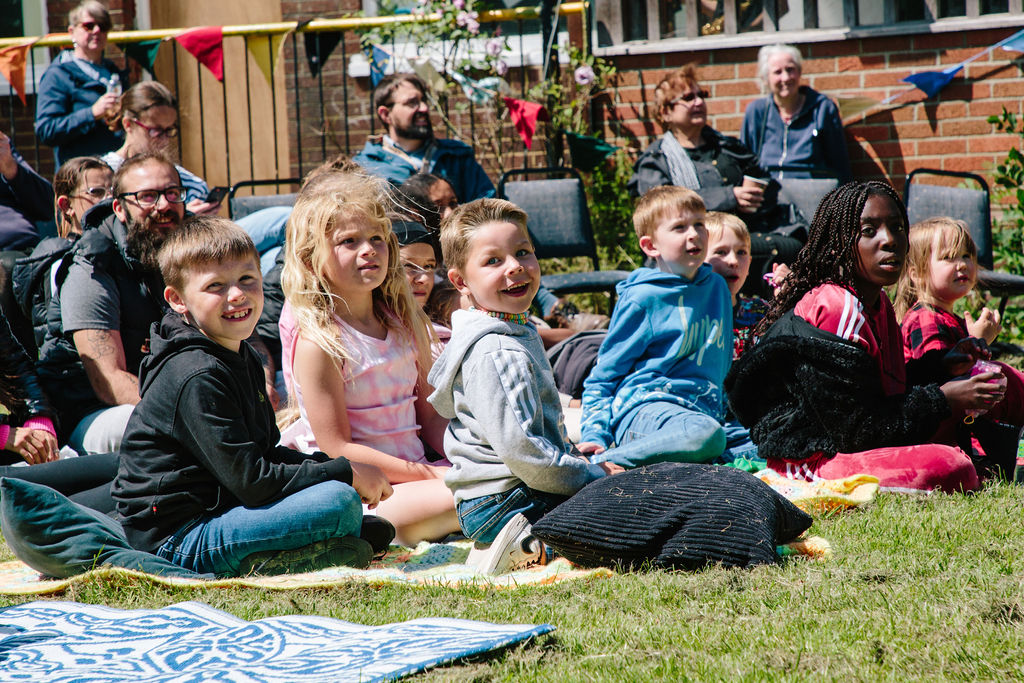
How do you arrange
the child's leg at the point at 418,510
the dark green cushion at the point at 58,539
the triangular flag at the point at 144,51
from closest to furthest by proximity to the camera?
the dark green cushion at the point at 58,539, the child's leg at the point at 418,510, the triangular flag at the point at 144,51

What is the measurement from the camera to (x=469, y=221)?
3.44 metres

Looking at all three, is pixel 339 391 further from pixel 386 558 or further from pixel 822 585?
pixel 822 585

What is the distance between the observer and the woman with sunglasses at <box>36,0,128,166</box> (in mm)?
7777

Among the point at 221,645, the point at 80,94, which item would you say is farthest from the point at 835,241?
the point at 80,94

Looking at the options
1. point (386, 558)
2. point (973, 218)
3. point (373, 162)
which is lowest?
point (386, 558)

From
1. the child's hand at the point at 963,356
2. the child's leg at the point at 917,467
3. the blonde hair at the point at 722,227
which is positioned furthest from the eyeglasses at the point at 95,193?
the child's hand at the point at 963,356

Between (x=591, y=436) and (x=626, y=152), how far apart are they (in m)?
4.74

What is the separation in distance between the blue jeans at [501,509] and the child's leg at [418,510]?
0.85ft

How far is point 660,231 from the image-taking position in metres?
4.75

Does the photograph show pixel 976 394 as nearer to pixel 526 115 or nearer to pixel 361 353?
pixel 361 353

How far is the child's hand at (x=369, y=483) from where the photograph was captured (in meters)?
3.39

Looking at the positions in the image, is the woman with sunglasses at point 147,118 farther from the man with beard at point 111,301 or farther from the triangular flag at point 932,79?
the triangular flag at point 932,79

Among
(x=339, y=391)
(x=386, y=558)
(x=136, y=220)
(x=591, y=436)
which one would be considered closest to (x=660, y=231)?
(x=591, y=436)

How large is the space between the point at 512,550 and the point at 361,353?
107 cm
